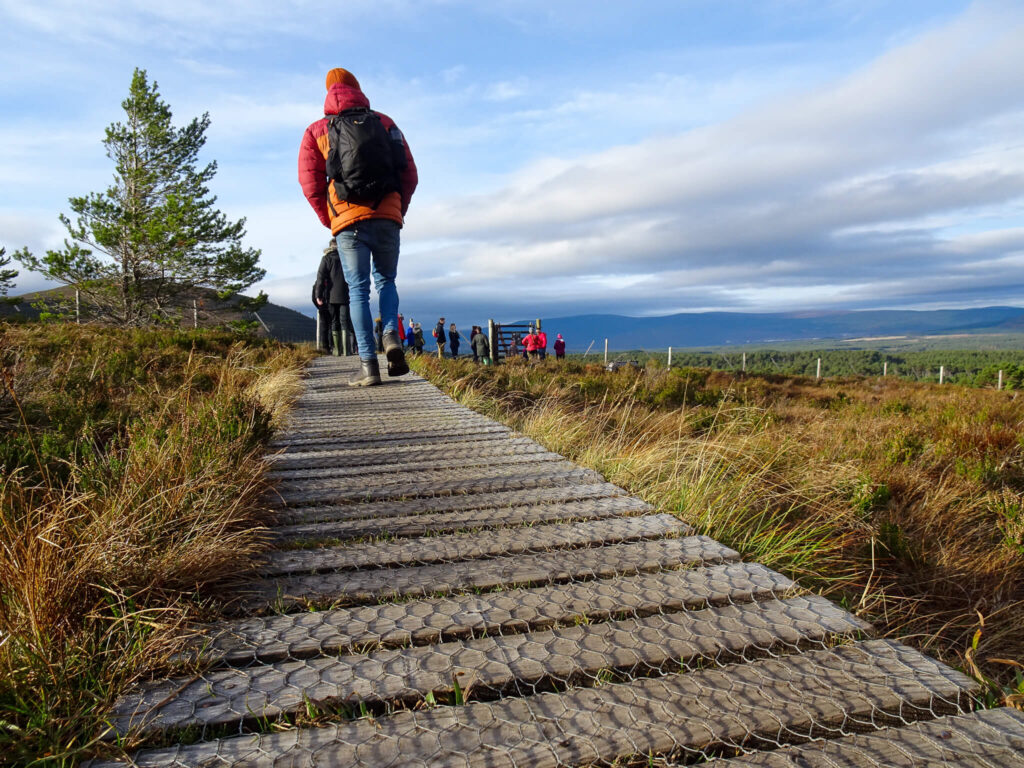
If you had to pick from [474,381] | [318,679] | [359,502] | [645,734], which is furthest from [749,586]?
[474,381]

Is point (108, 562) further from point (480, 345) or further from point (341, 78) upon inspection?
point (480, 345)

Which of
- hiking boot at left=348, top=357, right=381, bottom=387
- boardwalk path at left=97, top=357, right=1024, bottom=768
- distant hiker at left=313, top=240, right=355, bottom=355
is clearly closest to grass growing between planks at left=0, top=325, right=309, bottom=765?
boardwalk path at left=97, top=357, right=1024, bottom=768

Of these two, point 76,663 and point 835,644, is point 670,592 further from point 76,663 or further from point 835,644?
point 76,663

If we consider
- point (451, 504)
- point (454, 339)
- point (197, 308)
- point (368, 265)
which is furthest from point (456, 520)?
point (197, 308)

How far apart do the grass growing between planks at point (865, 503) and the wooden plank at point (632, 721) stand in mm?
248

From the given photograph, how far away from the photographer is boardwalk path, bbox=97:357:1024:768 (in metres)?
1.06

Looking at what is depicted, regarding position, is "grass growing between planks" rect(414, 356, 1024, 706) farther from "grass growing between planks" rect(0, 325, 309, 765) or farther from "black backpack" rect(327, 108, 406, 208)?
"black backpack" rect(327, 108, 406, 208)

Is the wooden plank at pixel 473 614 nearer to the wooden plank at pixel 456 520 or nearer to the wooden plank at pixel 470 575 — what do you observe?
the wooden plank at pixel 470 575

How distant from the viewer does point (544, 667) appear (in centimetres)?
129

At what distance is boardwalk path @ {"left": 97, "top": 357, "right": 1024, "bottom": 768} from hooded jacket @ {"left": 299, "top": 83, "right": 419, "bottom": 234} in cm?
342

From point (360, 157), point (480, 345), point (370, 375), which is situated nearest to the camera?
point (360, 157)

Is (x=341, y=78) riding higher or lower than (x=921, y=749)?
higher

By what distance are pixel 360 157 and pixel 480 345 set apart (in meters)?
19.0

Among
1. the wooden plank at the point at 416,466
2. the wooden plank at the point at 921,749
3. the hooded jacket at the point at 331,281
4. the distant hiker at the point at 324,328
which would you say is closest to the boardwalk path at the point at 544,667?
the wooden plank at the point at 921,749
